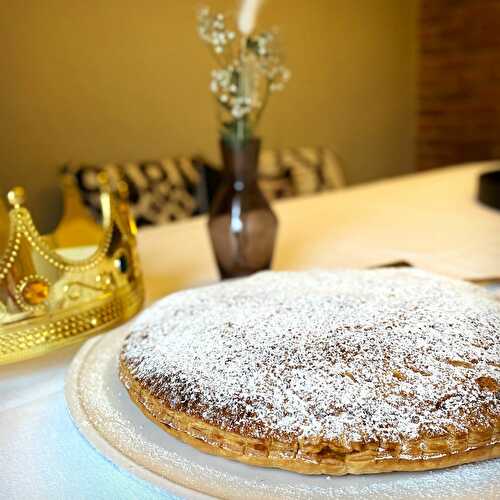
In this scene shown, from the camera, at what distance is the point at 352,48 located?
10.9ft

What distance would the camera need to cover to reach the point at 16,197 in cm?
61

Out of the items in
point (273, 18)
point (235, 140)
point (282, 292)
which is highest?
point (273, 18)

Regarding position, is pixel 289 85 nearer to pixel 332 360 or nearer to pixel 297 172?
pixel 297 172

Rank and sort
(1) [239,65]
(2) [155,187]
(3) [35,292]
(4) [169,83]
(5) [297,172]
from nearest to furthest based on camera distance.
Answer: (3) [35,292] < (1) [239,65] < (2) [155,187] < (4) [169,83] < (5) [297,172]

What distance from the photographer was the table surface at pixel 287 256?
1.47 feet

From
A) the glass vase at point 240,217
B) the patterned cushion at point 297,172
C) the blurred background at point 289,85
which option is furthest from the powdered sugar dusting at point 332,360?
the patterned cushion at point 297,172

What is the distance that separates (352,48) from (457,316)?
3.14m

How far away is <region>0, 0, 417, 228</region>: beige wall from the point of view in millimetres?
2053

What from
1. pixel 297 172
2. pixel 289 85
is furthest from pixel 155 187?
pixel 289 85

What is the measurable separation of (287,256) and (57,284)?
0.51 metres

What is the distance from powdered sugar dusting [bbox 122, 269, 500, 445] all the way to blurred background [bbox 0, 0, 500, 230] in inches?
25.6

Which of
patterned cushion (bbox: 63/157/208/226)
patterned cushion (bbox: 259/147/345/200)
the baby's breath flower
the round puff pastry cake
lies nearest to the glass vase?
the baby's breath flower

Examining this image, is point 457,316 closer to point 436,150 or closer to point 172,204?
point 172,204

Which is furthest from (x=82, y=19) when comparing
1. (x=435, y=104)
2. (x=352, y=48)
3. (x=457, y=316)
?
(x=435, y=104)
